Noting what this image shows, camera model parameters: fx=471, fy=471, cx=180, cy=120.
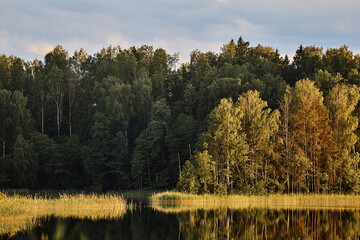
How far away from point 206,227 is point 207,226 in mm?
448

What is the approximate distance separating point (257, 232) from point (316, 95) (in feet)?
115

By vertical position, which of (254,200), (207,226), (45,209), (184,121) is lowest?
(254,200)

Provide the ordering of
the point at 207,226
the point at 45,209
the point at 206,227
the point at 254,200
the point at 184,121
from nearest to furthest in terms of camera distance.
Result: the point at 206,227 → the point at 207,226 → the point at 45,209 → the point at 254,200 → the point at 184,121

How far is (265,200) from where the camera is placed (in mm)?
54000

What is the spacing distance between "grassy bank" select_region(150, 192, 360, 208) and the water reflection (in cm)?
1199

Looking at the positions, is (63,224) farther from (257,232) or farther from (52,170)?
(52,170)

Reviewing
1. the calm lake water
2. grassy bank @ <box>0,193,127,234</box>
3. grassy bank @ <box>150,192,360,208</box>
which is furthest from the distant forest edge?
the calm lake water

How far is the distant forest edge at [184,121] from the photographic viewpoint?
58562 millimetres

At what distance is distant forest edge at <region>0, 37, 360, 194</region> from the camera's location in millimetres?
58562

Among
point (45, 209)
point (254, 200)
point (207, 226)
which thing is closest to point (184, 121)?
point (254, 200)

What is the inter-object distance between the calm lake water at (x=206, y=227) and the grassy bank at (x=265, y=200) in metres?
12.1

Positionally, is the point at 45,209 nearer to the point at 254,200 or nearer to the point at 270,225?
the point at 270,225

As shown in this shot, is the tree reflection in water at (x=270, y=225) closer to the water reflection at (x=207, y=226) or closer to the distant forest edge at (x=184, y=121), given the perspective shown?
the water reflection at (x=207, y=226)

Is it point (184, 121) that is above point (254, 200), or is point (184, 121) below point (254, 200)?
above
